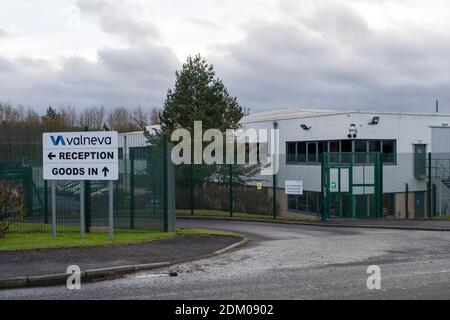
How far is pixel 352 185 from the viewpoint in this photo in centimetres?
2581

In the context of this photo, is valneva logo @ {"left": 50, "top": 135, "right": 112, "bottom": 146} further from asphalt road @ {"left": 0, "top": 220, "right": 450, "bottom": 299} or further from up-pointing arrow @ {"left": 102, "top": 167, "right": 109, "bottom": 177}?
asphalt road @ {"left": 0, "top": 220, "right": 450, "bottom": 299}

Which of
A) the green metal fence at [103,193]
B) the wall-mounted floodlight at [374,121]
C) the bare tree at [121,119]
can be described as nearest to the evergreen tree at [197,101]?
the wall-mounted floodlight at [374,121]

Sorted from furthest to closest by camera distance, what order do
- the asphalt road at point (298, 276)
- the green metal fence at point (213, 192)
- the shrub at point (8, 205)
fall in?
the green metal fence at point (213, 192), the shrub at point (8, 205), the asphalt road at point (298, 276)

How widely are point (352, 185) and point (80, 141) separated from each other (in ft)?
47.3

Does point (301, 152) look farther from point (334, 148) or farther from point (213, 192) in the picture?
point (213, 192)

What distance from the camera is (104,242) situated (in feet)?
46.1

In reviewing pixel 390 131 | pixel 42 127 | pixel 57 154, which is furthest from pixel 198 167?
pixel 390 131

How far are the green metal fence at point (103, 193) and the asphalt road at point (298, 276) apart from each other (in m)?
3.38

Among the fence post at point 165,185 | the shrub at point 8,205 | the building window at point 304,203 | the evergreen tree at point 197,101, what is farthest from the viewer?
the evergreen tree at point 197,101

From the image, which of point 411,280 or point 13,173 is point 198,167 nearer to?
point 13,173

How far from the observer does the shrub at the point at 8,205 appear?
14.7 m

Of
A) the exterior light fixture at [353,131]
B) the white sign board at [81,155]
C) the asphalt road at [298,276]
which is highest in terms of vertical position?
the exterior light fixture at [353,131]

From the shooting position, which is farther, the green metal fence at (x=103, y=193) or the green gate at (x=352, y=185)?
the green gate at (x=352, y=185)

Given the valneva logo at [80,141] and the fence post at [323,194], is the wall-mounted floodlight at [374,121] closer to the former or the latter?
the fence post at [323,194]
